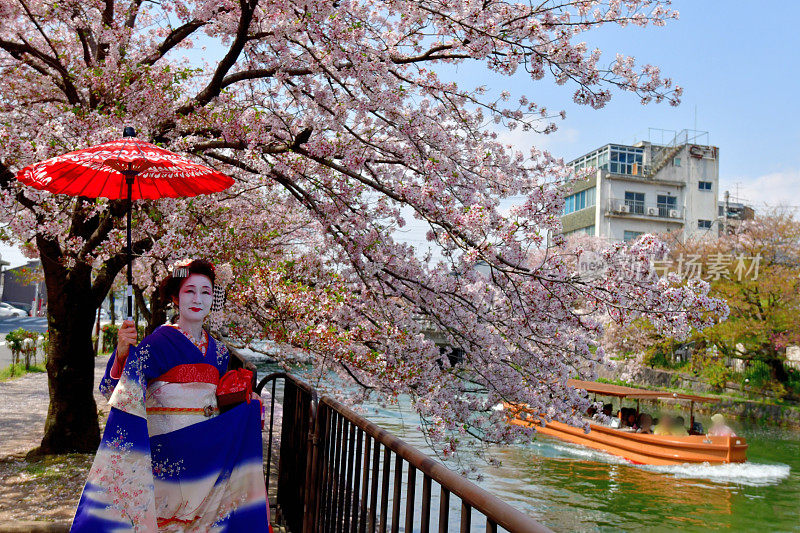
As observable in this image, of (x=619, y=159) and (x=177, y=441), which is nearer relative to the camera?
(x=177, y=441)

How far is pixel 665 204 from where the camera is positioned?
45750 mm

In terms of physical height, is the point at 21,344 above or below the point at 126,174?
below

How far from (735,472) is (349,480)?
17618 millimetres

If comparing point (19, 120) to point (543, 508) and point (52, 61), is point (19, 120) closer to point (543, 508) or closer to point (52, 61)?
point (52, 61)

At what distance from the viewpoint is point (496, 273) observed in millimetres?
6129

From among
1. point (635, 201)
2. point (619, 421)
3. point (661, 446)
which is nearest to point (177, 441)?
point (661, 446)

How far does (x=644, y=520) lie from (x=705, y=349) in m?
17.6

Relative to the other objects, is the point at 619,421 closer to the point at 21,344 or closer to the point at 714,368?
the point at 714,368

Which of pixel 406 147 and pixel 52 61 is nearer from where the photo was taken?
pixel 406 147

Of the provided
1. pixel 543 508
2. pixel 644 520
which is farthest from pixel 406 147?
pixel 644 520

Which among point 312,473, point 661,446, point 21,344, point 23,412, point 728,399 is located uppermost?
point 312,473

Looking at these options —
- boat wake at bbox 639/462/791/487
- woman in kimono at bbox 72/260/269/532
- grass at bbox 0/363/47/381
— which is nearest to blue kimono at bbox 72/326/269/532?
woman in kimono at bbox 72/260/269/532

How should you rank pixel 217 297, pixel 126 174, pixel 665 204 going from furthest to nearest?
pixel 665 204, pixel 126 174, pixel 217 297

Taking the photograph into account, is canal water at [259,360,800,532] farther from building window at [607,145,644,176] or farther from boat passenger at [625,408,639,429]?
building window at [607,145,644,176]
